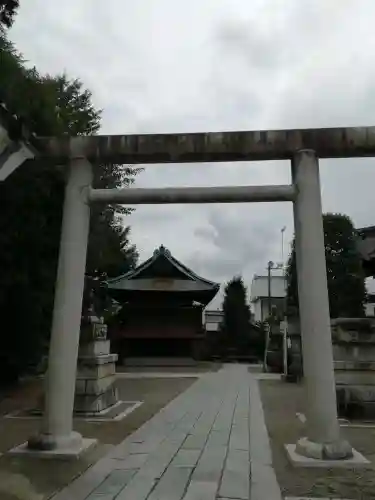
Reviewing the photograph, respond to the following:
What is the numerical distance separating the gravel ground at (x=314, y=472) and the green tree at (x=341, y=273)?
13.5 m

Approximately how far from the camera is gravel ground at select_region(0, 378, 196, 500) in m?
5.23

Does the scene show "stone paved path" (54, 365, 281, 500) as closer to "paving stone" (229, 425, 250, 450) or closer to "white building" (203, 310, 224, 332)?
"paving stone" (229, 425, 250, 450)

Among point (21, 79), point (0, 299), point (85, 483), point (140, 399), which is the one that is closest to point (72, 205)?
point (21, 79)

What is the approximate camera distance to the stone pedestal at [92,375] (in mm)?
10547

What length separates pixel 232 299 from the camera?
41719 millimetres

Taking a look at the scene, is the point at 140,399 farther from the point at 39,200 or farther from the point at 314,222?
the point at 314,222

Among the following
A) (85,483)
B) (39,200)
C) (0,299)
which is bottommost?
(85,483)

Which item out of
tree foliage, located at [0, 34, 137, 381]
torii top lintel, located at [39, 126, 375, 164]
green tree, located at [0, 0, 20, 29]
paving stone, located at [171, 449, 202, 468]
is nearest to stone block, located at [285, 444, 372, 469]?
paving stone, located at [171, 449, 202, 468]

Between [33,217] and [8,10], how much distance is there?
191 inches

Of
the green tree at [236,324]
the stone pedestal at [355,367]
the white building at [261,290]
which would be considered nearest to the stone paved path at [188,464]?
the stone pedestal at [355,367]

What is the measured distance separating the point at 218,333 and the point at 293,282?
16699mm

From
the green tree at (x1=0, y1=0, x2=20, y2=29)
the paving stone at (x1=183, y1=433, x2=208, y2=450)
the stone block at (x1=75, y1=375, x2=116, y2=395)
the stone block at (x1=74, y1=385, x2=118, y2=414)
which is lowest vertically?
the paving stone at (x1=183, y1=433, x2=208, y2=450)

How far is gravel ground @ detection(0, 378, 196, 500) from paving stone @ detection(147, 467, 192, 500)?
948 millimetres

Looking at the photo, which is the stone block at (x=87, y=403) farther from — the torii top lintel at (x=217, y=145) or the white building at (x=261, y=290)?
the white building at (x=261, y=290)
